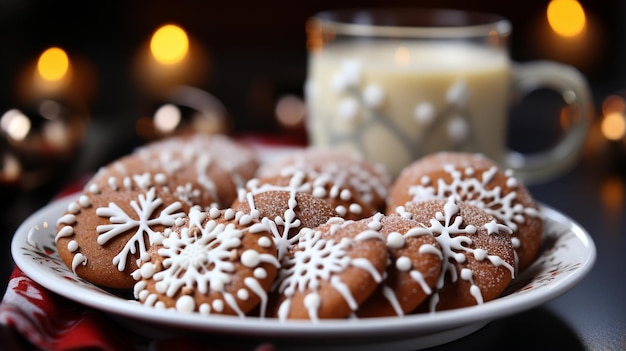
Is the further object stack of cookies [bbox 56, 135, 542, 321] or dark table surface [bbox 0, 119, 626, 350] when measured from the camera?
dark table surface [bbox 0, 119, 626, 350]

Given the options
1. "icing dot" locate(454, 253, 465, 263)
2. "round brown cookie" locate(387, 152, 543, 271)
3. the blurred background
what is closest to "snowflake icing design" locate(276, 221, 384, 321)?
"icing dot" locate(454, 253, 465, 263)

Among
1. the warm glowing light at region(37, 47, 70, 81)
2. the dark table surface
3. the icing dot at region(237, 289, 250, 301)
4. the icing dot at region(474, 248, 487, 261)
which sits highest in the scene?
the warm glowing light at region(37, 47, 70, 81)

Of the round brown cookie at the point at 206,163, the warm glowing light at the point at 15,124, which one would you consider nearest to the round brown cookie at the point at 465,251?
the round brown cookie at the point at 206,163

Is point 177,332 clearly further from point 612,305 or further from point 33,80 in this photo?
point 33,80

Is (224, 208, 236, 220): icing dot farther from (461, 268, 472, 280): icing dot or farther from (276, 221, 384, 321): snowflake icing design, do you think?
(461, 268, 472, 280): icing dot

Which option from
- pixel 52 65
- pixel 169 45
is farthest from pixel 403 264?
pixel 169 45

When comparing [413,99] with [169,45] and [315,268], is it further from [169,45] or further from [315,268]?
[169,45]

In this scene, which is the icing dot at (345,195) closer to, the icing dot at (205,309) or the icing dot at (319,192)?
the icing dot at (319,192)
